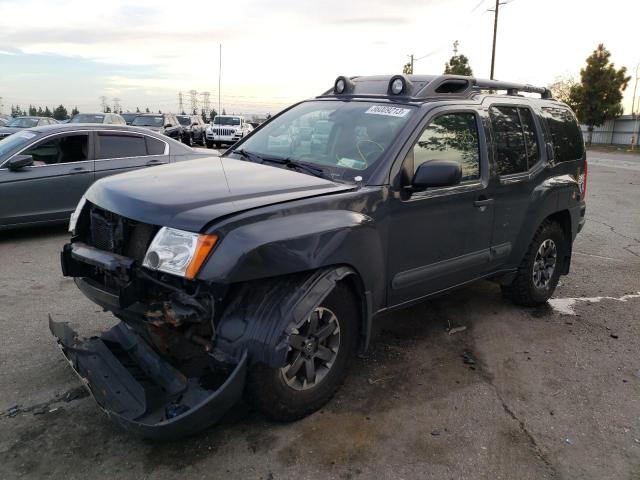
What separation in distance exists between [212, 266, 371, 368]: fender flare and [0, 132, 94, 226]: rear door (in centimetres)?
536

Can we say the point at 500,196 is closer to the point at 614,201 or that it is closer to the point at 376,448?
the point at 376,448

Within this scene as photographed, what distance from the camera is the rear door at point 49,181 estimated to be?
6.90 meters

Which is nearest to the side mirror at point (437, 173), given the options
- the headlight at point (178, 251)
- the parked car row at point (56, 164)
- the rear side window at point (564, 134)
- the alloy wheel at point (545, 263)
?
the headlight at point (178, 251)

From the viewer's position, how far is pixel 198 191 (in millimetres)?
3023

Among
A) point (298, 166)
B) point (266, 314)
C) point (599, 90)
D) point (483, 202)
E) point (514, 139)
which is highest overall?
point (599, 90)

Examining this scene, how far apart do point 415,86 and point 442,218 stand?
3.39 ft

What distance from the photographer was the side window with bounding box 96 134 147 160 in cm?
770

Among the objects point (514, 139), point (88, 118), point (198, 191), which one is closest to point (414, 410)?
point (198, 191)

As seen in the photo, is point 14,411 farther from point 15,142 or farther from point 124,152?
point 124,152

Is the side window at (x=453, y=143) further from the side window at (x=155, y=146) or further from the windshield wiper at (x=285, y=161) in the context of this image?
the side window at (x=155, y=146)

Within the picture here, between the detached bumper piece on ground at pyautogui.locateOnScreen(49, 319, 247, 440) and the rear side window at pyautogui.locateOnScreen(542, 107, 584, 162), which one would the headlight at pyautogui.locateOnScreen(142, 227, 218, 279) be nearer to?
the detached bumper piece on ground at pyautogui.locateOnScreen(49, 319, 247, 440)

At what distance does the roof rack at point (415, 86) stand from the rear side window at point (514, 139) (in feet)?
0.83

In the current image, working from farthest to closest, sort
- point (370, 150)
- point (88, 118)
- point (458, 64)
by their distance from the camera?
point (458, 64)
point (88, 118)
point (370, 150)

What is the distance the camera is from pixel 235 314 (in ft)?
9.04
